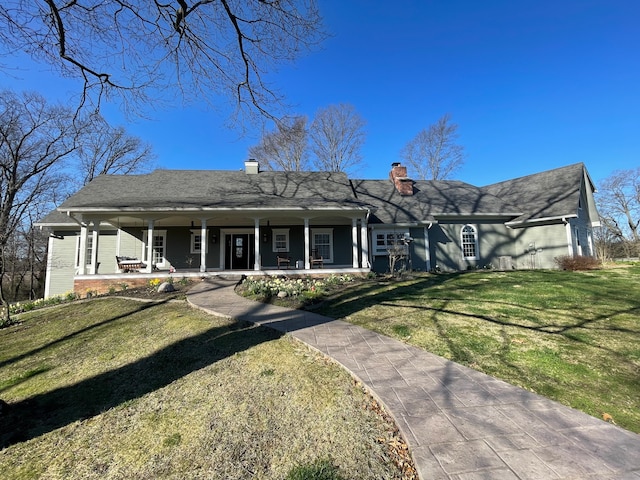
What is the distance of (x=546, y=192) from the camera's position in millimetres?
16891

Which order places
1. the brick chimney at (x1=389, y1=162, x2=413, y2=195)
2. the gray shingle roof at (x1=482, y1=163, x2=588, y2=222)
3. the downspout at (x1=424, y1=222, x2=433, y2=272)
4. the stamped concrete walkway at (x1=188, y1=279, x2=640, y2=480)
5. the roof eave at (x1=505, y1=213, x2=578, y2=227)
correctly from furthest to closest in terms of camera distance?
the brick chimney at (x1=389, y1=162, x2=413, y2=195)
the downspout at (x1=424, y1=222, x2=433, y2=272)
the gray shingle roof at (x1=482, y1=163, x2=588, y2=222)
the roof eave at (x1=505, y1=213, x2=578, y2=227)
the stamped concrete walkway at (x1=188, y1=279, x2=640, y2=480)

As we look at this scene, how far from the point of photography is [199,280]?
1198cm

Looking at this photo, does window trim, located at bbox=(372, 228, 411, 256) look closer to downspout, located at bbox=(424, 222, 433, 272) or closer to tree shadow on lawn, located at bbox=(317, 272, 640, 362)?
downspout, located at bbox=(424, 222, 433, 272)

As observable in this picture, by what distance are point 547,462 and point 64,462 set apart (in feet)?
13.2

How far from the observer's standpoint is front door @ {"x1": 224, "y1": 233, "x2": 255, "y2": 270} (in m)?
15.5

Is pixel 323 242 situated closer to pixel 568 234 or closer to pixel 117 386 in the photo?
pixel 568 234

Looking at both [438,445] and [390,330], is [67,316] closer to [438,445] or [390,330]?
[390,330]

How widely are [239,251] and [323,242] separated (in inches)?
176

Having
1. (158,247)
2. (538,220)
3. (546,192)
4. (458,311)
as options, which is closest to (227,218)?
(158,247)

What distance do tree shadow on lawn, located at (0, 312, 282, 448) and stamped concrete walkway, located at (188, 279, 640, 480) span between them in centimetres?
191

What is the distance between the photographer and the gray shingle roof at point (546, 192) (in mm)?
14945

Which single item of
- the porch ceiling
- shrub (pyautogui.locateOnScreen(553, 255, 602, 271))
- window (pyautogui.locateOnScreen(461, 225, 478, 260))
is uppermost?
the porch ceiling

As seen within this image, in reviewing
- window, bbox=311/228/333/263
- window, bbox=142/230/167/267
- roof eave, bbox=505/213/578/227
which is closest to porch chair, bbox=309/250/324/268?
window, bbox=311/228/333/263

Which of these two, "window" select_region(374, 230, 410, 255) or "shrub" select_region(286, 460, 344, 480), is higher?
"window" select_region(374, 230, 410, 255)
